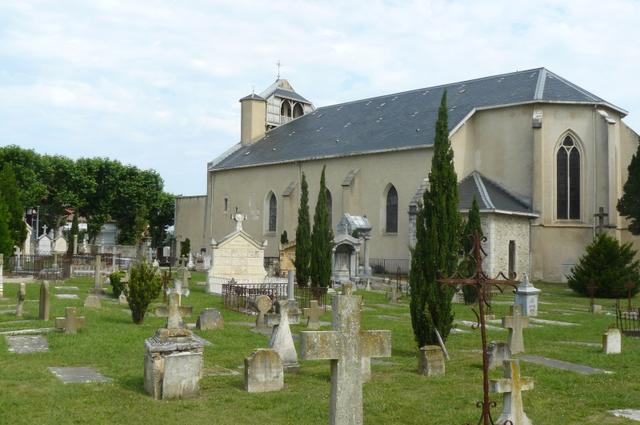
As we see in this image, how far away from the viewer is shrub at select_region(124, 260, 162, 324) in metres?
14.6

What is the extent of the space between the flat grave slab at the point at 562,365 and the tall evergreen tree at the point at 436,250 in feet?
5.02

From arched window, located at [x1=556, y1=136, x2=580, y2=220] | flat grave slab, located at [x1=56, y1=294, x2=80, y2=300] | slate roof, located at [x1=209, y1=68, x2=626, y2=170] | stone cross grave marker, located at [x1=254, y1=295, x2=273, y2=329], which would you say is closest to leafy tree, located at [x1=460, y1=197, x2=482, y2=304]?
stone cross grave marker, located at [x1=254, y1=295, x2=273, y2=329]

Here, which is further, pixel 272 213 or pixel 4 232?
pixel 272 213

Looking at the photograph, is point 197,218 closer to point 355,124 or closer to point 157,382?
point 355,124

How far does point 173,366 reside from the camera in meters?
8.04

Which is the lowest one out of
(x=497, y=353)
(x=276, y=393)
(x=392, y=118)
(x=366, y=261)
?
(x=276, y=393)

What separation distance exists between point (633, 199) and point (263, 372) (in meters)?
25.1

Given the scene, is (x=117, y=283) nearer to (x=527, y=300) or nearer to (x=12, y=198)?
(x=527, y=300)

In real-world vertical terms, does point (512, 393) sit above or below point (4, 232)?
below

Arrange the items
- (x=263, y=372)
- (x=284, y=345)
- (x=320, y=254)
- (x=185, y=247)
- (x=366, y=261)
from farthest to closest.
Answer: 1. (x=185, y=247)
2. (x=366, y=261)
3. (x=320, y=254)
4. (x=284, y=345)
5. (x=263, y=372)

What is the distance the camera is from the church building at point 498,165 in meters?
31.3

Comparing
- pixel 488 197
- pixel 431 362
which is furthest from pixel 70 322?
pixel 488 197

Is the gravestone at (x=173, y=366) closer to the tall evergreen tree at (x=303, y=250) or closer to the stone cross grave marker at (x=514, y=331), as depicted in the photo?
the stone cross grave marker at (x=514, y=331)

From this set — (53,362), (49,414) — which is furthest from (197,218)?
(49,414)
